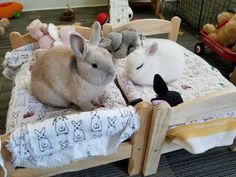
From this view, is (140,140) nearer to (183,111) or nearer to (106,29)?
(183,111)

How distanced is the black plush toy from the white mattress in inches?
4.4

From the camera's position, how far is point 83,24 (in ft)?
8.18

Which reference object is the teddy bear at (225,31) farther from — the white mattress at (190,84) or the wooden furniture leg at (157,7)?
the wooden furniture leg at (157,7)

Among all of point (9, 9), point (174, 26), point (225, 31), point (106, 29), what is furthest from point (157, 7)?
point (9, 9)

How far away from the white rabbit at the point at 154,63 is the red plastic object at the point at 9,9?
192cm

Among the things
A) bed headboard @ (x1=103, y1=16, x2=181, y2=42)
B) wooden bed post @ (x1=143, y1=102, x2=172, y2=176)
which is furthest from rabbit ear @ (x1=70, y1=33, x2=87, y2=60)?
bed headboard @ (x1=103, y1=16, x2=181, y2=42)

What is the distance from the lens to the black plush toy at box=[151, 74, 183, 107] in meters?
1.00

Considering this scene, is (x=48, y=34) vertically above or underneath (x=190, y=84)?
above

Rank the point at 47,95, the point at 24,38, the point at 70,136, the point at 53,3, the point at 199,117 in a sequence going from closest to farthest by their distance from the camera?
the point at 70,136 < the point at 199,117 < the point at 47,95 < the point at 24,38 < the point at 53,3

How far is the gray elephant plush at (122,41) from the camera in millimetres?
1372

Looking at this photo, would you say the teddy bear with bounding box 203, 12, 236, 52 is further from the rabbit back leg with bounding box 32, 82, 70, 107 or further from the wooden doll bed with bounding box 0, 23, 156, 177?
the rabbit back leg with bounding box 32, 82, 70, 107

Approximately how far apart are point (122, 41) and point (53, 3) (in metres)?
1.75

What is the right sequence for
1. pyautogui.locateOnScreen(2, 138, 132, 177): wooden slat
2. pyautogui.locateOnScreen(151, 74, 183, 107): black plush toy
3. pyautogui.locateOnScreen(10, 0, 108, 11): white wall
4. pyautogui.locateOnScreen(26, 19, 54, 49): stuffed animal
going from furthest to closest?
1. pyautogui.locateOnScreen(10, 0, 108, 11): white wall
2. pyautogui.locateOnScreen(26, 19, 54, 49): stuffed animal
3. pyautogui.locateOnScreen(151, 74, 183, 107): black plush toy
4. pyautogui.locateOnScreen(2, 138, 132, 177): wooden slat

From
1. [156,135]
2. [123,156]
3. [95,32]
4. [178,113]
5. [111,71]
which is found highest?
[95,32]
